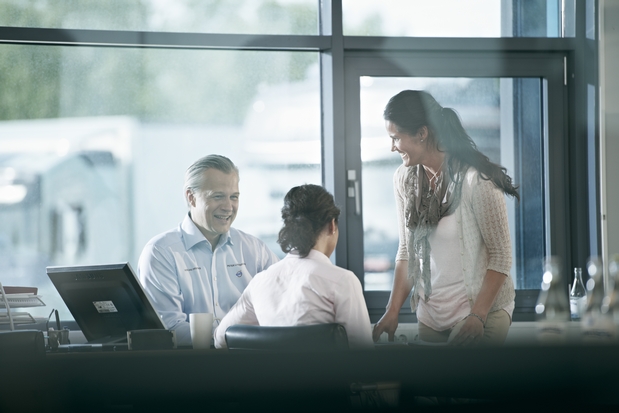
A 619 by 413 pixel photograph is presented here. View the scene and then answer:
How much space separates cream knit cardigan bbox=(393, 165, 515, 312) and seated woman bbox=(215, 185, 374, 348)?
0.42 metres

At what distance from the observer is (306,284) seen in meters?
1.73

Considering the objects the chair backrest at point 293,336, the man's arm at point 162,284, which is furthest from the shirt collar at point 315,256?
the man's arm at point 162,284

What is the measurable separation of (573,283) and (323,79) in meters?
1.69

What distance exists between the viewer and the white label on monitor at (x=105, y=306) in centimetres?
188

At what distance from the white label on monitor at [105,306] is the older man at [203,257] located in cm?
32

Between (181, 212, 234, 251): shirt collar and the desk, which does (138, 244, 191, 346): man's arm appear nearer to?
(181, 212, 234, 251): shirt collar

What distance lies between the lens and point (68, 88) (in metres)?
3.26

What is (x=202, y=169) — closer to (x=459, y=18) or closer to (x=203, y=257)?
(x=203, y=257)

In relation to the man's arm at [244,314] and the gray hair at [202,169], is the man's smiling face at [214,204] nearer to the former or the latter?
the gray hair at [202,169]

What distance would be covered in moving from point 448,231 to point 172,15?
6.66ft

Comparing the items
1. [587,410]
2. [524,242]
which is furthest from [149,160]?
[587,410]

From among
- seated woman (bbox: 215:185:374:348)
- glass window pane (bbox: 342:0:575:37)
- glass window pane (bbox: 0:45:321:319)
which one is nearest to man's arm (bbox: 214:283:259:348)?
seated woman (bbox: 215:185:374:348)

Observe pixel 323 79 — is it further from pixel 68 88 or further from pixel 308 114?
pixel 68 88

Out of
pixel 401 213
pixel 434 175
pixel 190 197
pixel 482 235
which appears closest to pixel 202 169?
pixel 190 197
